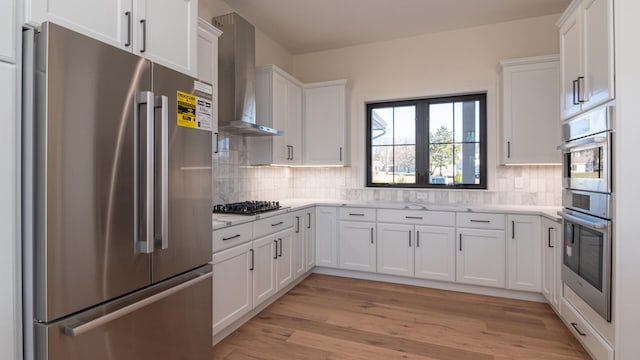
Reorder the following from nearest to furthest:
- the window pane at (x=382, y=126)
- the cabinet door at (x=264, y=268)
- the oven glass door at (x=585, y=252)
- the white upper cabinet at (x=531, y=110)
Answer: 1. the oven glass door at (x=585, y=252)
2. the cabinet door at (x=264, y=268)
3. the white upper cabinet at (x=531, y=110)
4. the window pane at (x=382, y=126)

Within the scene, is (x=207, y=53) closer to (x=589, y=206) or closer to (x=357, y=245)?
(x=357, y=245)

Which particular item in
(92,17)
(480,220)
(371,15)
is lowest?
(480,220)

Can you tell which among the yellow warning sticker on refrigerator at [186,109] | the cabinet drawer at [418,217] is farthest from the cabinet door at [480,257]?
the yellow warning sticker on refrigerator at [186,109]

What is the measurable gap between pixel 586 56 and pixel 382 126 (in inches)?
93.2

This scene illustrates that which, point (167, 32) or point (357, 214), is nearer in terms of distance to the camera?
point (167, 32)

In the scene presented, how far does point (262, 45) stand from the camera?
3.96 meters

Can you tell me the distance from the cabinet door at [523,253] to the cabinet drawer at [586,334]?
58cm

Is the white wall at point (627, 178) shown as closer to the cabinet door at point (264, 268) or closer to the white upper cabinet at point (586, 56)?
the white upper cabinet at point (586, 56)

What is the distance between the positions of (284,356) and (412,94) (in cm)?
322

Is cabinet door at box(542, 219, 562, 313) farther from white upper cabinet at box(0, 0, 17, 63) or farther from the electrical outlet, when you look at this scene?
white upper cabinet at box(0, 0, 17, 63)

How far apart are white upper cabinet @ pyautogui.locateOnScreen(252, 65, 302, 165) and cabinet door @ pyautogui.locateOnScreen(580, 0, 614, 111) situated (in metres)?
2.69

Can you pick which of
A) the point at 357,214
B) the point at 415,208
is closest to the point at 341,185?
→ the point at 357,214

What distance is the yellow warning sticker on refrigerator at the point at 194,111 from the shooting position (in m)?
1.71

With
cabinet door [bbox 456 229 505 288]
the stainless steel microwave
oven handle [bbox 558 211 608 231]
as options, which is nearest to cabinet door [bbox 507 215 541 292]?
cabinet door [bbox 456 229 505 288]
